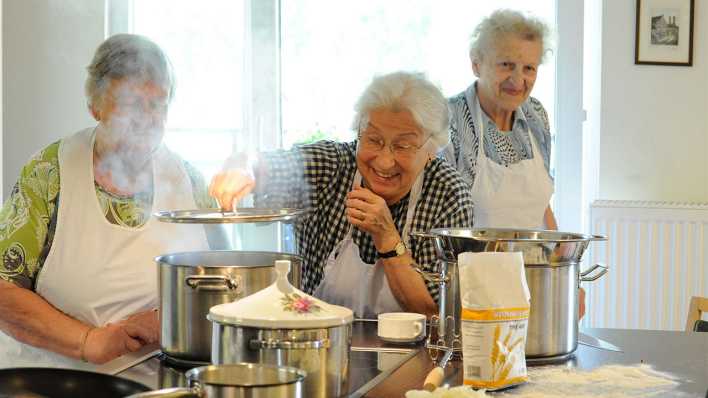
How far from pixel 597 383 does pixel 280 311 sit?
535 mm

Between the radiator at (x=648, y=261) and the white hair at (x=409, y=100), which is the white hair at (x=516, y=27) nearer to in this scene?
the white hair at (x=409, y=100)

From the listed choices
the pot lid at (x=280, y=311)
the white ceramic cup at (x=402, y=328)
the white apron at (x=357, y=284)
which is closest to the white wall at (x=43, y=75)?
the white apron at (x=357, y=284)

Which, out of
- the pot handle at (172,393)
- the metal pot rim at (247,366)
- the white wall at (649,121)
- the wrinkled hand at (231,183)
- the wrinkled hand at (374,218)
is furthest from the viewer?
the white wall at (649,121)

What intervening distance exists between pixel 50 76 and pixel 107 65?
1331 mm

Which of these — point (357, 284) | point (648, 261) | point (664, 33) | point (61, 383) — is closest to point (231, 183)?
point (357, 284)

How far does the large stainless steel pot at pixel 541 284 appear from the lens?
149 cm

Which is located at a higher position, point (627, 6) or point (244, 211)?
point (627, 6)

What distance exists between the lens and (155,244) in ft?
6.56

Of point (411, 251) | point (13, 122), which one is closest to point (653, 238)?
point (411, 251)

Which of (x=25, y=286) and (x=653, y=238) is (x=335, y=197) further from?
(x=653, y=238)

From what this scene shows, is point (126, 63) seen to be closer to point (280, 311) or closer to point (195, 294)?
point (195, 294)

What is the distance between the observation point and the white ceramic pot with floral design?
3.84 ft

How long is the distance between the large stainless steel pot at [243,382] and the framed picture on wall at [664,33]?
289 centimetres

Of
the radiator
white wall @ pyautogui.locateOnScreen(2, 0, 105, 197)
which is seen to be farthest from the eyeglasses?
the radiator
